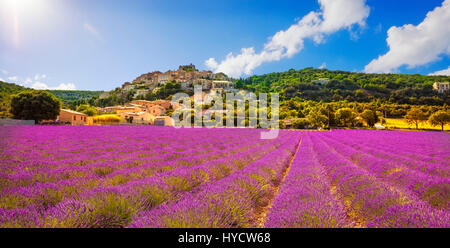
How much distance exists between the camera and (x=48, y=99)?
32.2 m

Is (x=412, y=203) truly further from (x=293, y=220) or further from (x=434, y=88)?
(x=434, y=88)

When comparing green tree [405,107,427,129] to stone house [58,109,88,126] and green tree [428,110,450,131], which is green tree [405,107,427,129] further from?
stone house [58,109,88,126]

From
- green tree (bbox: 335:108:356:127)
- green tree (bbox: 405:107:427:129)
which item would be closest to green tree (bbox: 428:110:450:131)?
green tree (bbox: 405:107:427:129)

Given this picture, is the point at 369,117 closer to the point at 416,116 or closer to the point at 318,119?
the point at 416,116

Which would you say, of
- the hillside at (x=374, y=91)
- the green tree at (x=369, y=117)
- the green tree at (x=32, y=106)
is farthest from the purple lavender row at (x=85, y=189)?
the hillside at (x=374, y=91)

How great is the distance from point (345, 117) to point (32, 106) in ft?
212

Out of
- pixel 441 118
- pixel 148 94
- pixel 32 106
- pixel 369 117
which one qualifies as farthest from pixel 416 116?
pixel 148 94

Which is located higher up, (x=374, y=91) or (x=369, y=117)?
(x=374, y=91)

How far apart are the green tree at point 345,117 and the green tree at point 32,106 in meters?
61.7

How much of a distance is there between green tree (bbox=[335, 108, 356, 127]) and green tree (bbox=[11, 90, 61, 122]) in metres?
61.7

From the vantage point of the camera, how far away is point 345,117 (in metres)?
51.3

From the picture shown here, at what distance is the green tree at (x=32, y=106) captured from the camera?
29.5 m
